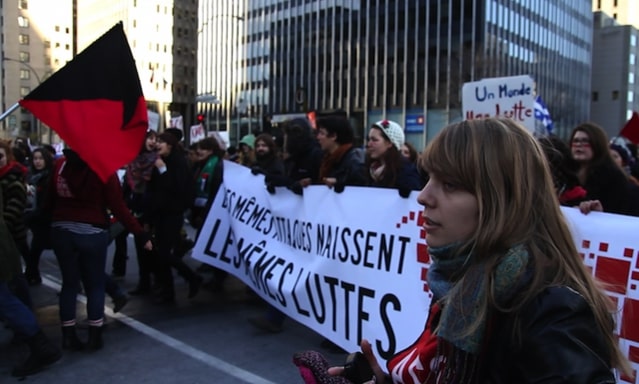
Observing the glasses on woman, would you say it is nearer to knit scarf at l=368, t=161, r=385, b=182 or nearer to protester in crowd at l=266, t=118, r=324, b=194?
knit scarf at l=368, t=161, r=385, b=182

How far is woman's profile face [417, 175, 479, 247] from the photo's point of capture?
1256mm

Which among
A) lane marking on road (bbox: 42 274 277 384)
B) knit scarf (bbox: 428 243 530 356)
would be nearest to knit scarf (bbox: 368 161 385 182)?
lane marking on road (bbox: 42 274 277 384)

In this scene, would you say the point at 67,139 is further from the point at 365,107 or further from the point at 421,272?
the point at 365,107

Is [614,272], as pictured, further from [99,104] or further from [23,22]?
[23,22]

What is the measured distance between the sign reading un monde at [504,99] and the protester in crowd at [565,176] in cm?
307

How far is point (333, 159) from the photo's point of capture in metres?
5.32

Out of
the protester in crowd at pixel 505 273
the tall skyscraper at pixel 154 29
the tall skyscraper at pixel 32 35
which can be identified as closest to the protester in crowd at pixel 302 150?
the tall skyscraper at pixel 32 35

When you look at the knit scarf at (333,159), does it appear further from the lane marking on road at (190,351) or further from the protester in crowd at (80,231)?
the lane marking on road at (190,351)

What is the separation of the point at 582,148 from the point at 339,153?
80.9 inches

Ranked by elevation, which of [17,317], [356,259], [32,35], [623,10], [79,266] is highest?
[623,10]

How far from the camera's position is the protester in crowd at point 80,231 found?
457cm

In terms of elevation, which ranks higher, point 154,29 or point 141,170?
point 154,29

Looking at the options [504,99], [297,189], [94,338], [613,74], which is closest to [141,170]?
[94,338]

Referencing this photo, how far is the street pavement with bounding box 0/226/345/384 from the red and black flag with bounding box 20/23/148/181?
1.51 metres
